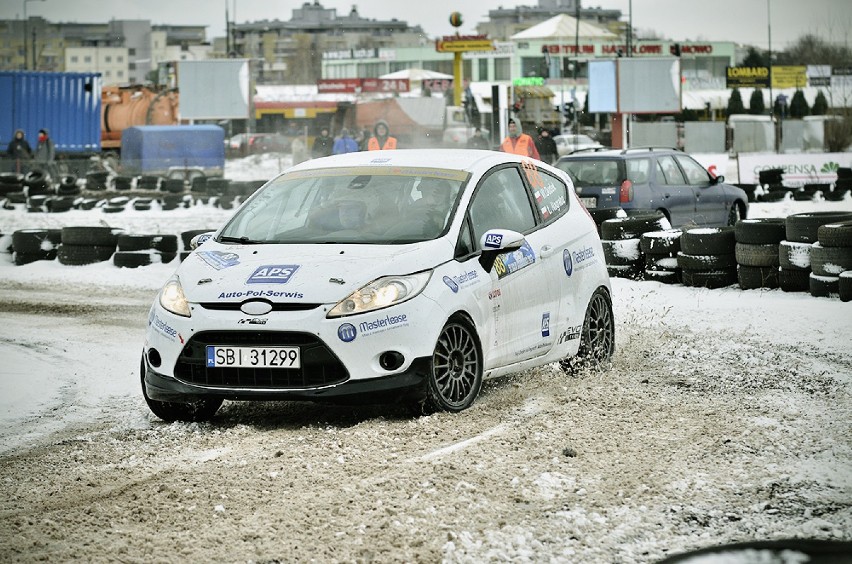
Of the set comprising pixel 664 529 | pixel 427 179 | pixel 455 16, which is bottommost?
pixel 664 529

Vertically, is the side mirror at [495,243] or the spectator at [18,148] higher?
the spectator at [18,148]

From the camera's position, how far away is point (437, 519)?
4.84 meters

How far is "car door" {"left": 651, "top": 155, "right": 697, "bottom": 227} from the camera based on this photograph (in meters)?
18.3

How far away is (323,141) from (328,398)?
2300 cm

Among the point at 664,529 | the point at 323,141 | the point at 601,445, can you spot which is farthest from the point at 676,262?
the point at 323,141

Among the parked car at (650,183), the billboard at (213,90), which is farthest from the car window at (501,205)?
the billboard at (213,90)

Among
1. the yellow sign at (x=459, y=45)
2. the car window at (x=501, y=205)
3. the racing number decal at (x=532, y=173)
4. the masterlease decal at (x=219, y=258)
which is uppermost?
the yellow sign at (x=459, y=45)

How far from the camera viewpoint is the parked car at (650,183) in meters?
17.9

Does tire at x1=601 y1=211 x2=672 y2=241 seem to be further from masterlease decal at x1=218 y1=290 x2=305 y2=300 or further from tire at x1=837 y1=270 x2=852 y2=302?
masterlease decal at x1=218 y1=290 x2=305 y2=300

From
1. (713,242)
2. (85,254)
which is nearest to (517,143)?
(713,242)

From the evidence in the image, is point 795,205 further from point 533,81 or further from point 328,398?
point 533,81

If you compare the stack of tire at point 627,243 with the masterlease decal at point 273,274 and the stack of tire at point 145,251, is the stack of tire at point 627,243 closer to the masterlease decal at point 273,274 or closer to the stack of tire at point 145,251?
the stack of tire at point 145,251

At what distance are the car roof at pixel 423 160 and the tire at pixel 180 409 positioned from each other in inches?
70.0

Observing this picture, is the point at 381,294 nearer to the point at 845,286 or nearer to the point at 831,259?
the point at 845,286
